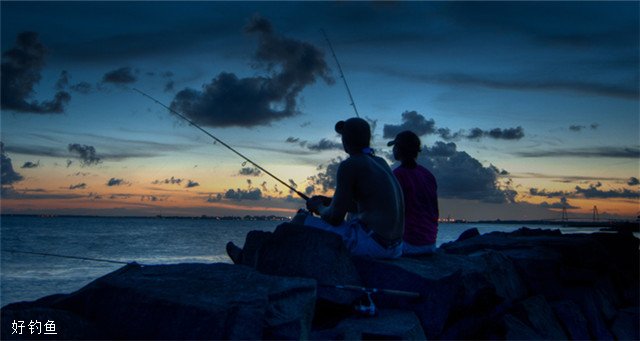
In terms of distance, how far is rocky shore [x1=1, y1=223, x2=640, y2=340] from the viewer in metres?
3.27

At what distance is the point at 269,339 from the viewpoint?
3.48 m

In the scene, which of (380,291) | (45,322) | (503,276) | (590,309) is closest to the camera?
(45,322)

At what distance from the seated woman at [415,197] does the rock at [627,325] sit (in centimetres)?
475

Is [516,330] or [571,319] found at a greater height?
[516,330]

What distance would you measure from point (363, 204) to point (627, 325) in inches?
264

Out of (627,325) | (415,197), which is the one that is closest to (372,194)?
(415,197)

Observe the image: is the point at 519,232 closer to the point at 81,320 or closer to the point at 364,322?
the point at 364,322

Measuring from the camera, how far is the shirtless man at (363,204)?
16.0ft

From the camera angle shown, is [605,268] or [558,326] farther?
[605,268]

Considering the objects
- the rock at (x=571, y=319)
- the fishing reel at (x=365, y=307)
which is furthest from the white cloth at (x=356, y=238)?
the rock at (x=571, y=319)

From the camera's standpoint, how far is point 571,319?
25.3 feet

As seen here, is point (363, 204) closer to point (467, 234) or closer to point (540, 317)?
point (540, 317)

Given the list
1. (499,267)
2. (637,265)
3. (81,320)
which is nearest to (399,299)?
(81,320)

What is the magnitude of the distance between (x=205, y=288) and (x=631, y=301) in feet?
32.4
